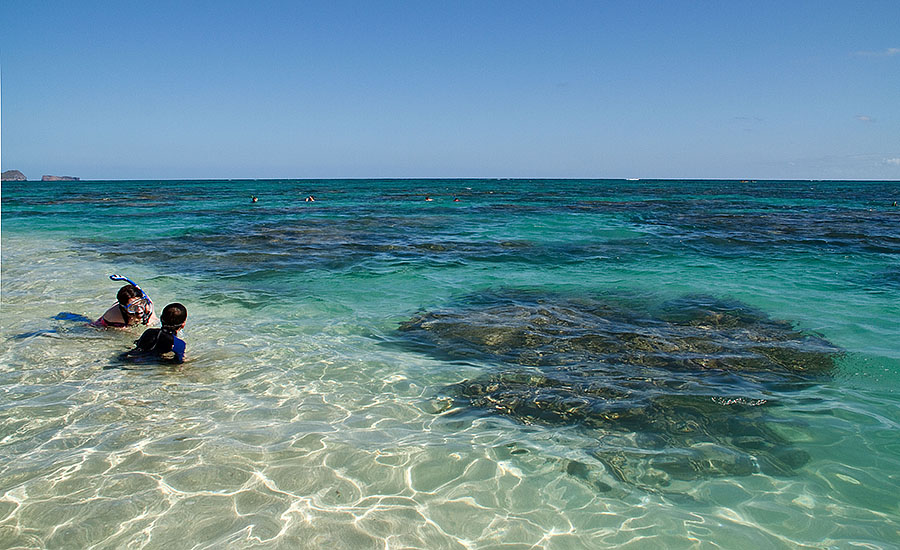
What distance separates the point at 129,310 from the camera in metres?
8.45

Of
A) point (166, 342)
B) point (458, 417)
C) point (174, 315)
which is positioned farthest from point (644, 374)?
point (166, 342)

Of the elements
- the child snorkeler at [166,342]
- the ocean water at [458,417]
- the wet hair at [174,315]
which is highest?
the wet hair at [174,315]

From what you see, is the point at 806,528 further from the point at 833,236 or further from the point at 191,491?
→ the point at 833,236

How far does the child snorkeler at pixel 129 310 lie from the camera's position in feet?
27.6

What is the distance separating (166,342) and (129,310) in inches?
63.7

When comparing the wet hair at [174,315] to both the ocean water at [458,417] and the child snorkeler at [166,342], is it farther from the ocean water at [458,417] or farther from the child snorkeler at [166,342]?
the ocean water at [458,417]

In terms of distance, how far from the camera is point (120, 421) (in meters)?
5.65

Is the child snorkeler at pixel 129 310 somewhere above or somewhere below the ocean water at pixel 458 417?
above

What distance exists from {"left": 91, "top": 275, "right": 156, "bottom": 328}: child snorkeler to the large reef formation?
13.7 ft

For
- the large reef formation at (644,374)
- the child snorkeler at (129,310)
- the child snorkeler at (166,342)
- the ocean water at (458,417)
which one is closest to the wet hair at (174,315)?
the child snorkeler at (166,342)

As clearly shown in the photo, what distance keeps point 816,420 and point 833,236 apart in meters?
21.4

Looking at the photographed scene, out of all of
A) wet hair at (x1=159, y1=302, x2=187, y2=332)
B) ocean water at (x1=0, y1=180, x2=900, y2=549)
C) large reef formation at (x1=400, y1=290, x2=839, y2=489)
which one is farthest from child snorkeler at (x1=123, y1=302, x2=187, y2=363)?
large reef formation at (x1=400, y1=290, x2=839, y2=489)

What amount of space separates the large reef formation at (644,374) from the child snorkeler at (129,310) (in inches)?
165

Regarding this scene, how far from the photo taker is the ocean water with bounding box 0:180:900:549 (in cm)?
419
